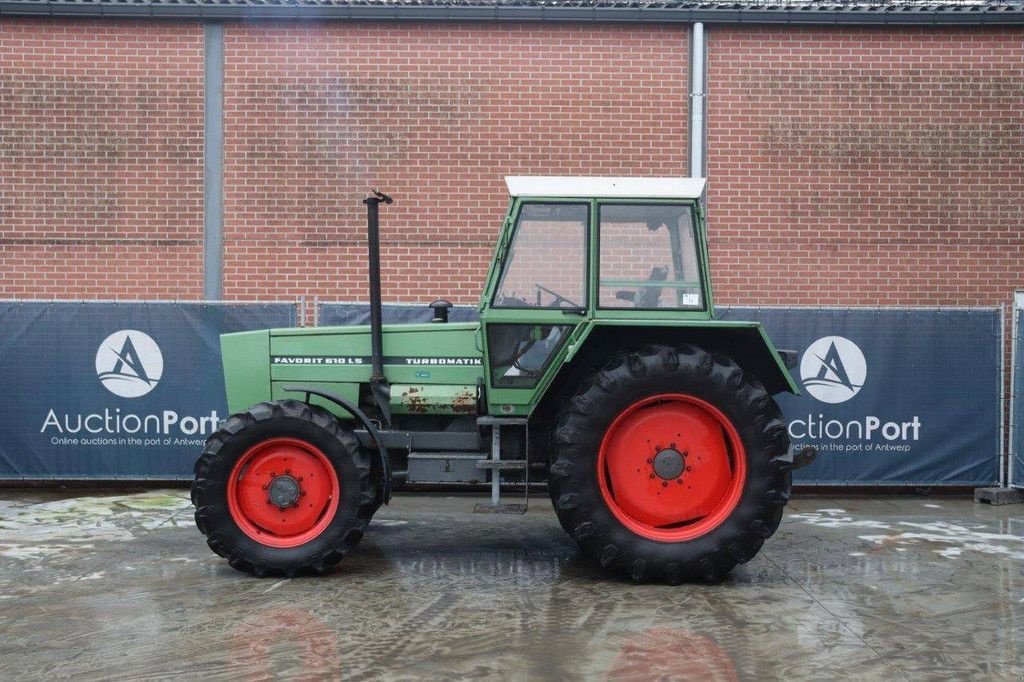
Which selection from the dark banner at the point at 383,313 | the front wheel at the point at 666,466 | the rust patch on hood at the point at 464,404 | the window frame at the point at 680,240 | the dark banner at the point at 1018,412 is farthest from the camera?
the dark banner at the point at 383,313

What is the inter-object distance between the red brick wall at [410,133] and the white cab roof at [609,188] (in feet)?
13.8

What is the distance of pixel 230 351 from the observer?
668 cm

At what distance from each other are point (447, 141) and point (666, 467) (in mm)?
5526

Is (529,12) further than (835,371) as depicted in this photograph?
Yes

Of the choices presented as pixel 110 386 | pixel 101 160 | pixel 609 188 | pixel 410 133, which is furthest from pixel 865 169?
pixel 101 160

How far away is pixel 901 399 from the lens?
930 cm

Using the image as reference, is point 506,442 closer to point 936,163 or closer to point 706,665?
point 706,665

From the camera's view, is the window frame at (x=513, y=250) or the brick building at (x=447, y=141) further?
the brick building at (x=447, y=141)

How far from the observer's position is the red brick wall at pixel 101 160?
10.4 meters

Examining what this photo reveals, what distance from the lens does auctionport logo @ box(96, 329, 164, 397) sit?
9.35 m

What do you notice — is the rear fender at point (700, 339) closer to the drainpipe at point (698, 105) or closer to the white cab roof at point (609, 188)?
the white cab roof at point (609, 188)

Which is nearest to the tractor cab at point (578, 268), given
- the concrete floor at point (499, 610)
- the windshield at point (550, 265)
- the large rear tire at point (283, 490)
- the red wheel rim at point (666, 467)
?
the windshield at point (550, 265)

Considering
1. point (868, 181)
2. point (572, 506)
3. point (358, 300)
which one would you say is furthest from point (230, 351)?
point (868, 181)

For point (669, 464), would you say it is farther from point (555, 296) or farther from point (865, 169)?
point (865, 169)
